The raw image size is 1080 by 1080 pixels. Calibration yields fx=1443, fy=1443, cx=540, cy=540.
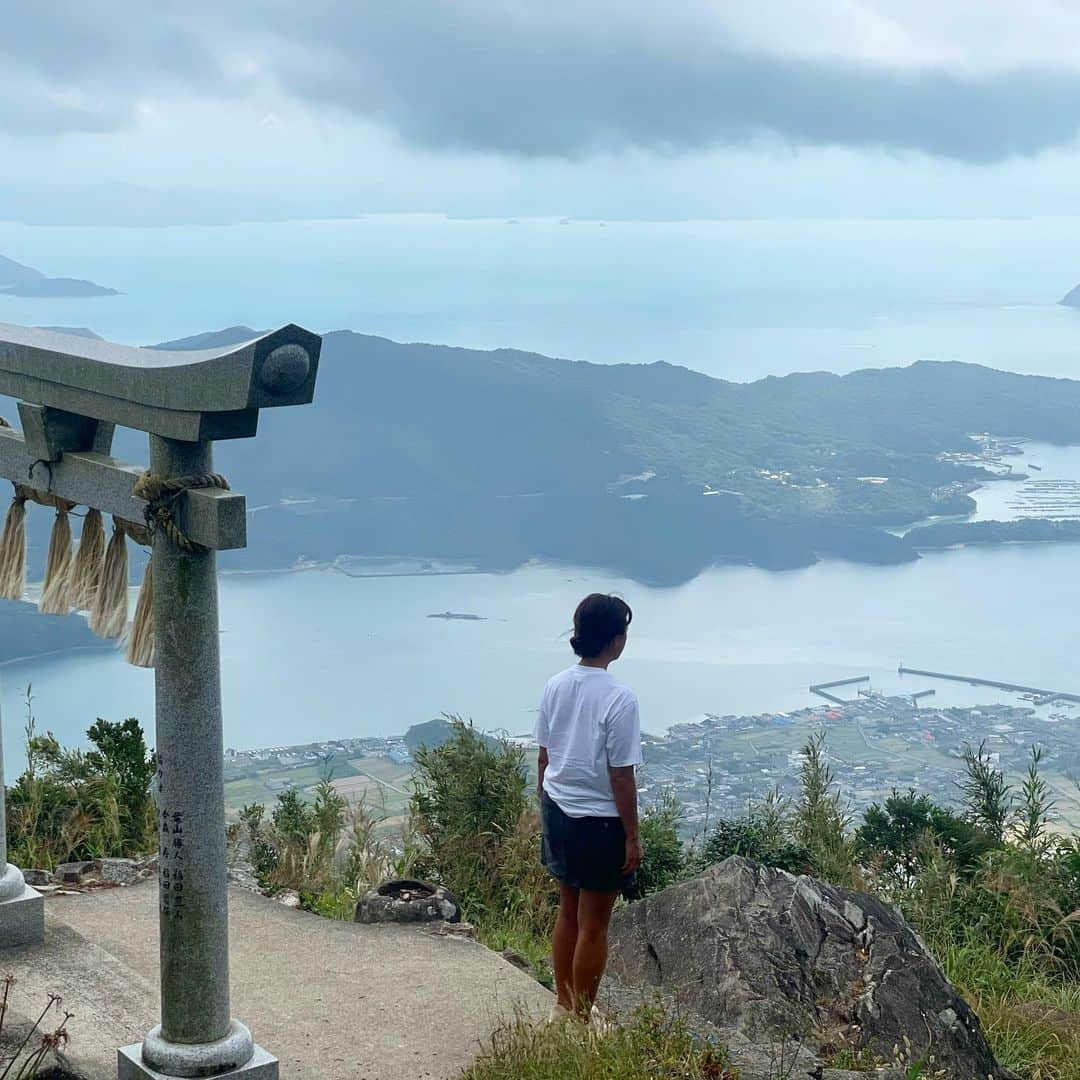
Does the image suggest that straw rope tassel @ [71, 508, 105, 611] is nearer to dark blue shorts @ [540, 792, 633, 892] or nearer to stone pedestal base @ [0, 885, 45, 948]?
stone pedestal base @ [0, 885, 45, 948]

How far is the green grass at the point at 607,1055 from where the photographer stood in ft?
15.8

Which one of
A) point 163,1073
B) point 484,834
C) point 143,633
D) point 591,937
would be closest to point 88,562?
point 143,633

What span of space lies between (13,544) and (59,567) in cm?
33

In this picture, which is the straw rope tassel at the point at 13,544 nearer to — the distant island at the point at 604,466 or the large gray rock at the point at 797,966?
the large gray rock at the point at 797,966

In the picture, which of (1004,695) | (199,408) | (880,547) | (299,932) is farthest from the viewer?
(880,547)

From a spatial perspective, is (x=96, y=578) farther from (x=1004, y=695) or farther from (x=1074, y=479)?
(x=1074, y=479)

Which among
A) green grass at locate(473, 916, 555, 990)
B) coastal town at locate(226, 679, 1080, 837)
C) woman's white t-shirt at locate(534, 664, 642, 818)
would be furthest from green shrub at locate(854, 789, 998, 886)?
woman's white t-shirt at locate(534, 664, 642, 818)

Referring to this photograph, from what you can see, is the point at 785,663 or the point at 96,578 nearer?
the point at 96,578

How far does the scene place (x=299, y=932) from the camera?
23.4 ft

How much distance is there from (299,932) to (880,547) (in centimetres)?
6862

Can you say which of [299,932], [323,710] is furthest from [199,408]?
[323,710]

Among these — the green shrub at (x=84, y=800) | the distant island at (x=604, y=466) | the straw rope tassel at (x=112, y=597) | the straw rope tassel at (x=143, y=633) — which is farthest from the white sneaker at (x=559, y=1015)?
the distant island at (x=604, y=466)

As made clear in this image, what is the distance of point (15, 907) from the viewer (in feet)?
20.0

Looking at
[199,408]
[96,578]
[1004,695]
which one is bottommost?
[1004,695]
